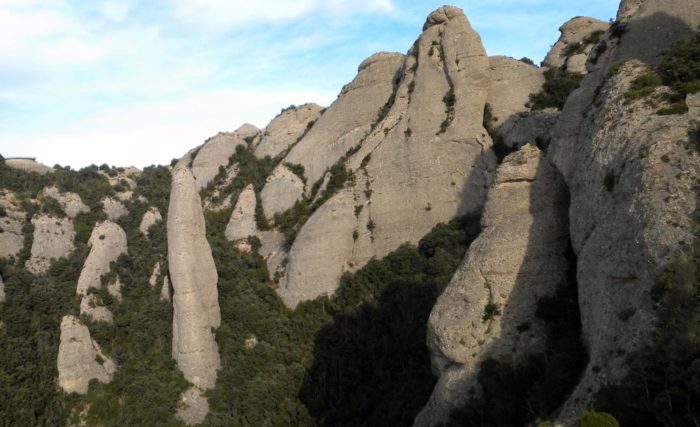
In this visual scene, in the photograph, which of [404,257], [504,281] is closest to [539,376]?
[504,281]

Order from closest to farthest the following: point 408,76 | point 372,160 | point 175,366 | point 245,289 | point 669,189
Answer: point 669,189
point 175,366
point 245,289
point 372,160
point 408,76

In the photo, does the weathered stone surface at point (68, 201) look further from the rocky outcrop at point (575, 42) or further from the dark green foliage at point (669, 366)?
the dark green foliage at point (669, 366)

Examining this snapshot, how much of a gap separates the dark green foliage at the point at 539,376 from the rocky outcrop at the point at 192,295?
1598 cm

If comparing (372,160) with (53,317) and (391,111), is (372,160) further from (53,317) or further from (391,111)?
(53,317)

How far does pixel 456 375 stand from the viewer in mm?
19703

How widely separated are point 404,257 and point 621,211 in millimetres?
19420

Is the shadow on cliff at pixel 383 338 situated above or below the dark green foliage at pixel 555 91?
below

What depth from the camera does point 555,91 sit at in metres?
39.1

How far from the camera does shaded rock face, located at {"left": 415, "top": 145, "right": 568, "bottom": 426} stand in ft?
63.2

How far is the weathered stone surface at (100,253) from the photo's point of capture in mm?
35125

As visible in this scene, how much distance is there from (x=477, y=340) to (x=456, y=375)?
131 cm

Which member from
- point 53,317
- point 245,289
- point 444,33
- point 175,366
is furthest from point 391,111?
point 53,317

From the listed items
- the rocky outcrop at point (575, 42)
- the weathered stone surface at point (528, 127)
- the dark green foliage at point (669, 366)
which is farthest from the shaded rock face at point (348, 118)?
the dark green foliage at point (669, 366)

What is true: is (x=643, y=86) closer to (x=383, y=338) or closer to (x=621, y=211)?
(x=621, y=211)
